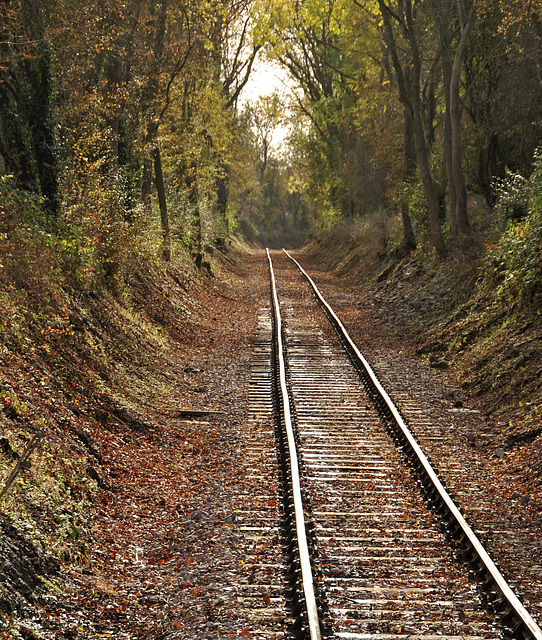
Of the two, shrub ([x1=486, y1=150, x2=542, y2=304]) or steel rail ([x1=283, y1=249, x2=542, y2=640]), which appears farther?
shrub ([x1=486, y1=150, x2=542, y2=304])

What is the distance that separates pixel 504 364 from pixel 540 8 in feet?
31.5

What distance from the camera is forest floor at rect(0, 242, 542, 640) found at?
215 inches

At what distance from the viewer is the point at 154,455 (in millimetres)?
9141

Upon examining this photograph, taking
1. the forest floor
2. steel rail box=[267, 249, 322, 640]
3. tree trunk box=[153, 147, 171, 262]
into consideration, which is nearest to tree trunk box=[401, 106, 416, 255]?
tree trunk box=[153, 147, 171, 262]

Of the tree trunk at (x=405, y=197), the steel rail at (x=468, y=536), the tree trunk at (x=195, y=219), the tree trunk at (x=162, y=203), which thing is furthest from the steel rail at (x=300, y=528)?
the tree trunk at (x=195, y=219)

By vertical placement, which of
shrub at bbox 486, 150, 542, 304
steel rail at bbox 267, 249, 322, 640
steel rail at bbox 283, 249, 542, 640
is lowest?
steel rail at bbox 283, 249, 542, 640

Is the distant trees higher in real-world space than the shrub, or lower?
higher

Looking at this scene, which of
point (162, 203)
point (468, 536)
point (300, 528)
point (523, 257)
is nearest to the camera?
point (468, 536)

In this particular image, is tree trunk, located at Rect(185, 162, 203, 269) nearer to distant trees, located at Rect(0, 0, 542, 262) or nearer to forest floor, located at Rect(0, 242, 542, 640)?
distant trees, located at Rect(0, 0, 542, 262)

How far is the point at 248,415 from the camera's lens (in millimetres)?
10844

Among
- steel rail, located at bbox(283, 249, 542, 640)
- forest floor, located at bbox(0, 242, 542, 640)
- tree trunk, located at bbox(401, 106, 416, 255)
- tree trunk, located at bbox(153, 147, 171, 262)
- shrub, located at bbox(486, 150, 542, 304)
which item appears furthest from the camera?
tree trunk, located at bbox(401, 106, 416, 255)

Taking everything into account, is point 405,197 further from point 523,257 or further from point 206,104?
point 523,257

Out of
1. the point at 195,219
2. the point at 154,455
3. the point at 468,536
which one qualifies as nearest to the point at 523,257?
the point at 468,536

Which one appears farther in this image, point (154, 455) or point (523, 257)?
point (523, 257)
